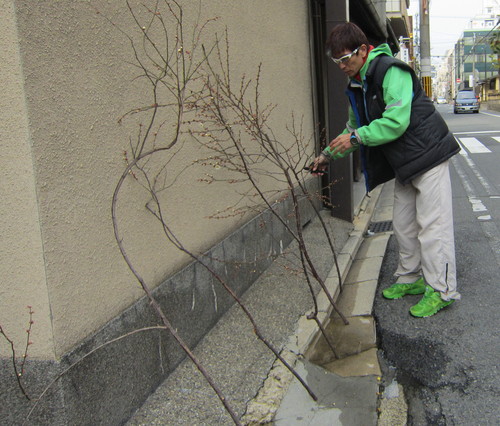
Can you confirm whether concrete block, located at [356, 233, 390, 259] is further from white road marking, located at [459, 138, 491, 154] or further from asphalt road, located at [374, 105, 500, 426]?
white road marking, located at [459, 138, 491, 154]

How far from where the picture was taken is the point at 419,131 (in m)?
3.42

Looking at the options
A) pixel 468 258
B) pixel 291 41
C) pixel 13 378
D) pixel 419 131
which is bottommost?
pixel 468 258

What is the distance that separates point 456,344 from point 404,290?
83 cm

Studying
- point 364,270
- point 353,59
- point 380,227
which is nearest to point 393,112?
point 353,59

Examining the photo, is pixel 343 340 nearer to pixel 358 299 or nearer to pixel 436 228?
pixel 358 299

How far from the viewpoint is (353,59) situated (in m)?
3.38

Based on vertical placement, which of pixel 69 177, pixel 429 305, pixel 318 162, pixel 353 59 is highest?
pixel 353 59

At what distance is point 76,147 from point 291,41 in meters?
3.96

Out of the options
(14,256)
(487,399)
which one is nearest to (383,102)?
(487,399)

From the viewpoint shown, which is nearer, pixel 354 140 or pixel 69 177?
pixel 69 177

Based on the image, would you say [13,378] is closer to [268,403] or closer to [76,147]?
[76,147]

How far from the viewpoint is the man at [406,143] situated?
3.28 metres

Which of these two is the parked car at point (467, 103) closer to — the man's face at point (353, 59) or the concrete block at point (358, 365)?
the man's face at point (353, 59)

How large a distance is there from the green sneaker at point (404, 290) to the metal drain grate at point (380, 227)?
2085 mm
